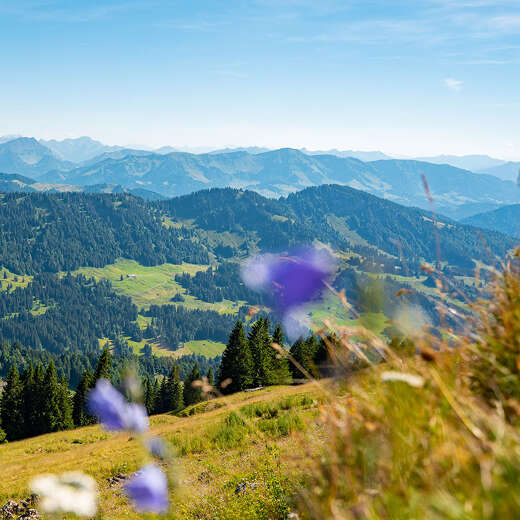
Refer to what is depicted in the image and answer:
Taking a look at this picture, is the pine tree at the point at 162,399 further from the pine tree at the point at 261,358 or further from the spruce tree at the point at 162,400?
the pine tree at the point at 261,358

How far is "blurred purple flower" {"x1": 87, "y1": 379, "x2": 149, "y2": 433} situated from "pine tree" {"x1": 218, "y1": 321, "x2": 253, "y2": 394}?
51.5 metres

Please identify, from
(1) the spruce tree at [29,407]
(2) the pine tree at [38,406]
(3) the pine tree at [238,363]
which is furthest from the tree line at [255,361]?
(1) the spruce tree at [29,407]

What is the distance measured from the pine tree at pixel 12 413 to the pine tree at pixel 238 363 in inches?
1283

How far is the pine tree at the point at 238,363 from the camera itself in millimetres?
53531

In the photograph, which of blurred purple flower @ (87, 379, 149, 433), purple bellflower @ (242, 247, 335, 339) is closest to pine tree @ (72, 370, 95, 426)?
purple bellflower @ (242, 247, 335, 339)

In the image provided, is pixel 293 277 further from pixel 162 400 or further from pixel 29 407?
pixel 162 400

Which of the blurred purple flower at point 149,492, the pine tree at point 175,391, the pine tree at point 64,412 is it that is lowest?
the pine tree at point 175,391

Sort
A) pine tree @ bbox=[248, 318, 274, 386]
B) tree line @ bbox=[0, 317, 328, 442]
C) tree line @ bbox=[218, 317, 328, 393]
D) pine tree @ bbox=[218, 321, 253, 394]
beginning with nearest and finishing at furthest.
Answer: pine tree @ bbox=[218, 321, 253, 394] < tree line @ bbox=[218, 317, 328, 393] < tree line @ bbox=[0, 317, 328, 442] < pine tree @ bbox=[248, 318, 274, 386]

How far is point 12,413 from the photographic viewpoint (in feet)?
208

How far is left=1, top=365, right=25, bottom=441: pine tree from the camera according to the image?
63.1m

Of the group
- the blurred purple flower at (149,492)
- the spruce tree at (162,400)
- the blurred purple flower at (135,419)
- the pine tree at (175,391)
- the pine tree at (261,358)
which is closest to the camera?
the blurred purple flower at (135,419)

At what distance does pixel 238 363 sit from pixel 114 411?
176 ft

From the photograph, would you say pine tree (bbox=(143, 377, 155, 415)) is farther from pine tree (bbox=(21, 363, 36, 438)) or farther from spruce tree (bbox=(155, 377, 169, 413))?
pine tree (bbox=(21, 363, 36, 438))

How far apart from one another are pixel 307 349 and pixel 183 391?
32651 mm
